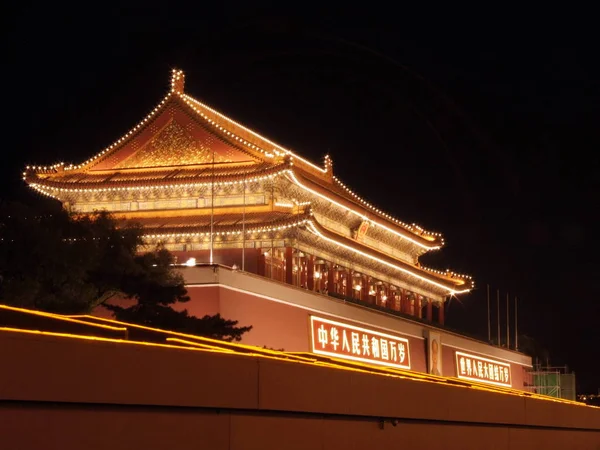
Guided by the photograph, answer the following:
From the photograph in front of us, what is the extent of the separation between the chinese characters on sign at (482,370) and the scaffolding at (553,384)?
132 inches

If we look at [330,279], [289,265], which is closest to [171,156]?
[289,265]

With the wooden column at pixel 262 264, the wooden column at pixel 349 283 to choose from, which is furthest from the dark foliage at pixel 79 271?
the wooden column at pixel 349 283

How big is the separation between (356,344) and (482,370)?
1286 centimetres

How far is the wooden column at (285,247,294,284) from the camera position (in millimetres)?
31766

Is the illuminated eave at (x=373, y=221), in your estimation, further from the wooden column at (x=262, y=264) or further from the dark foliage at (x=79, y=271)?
the dark foliage at (x=79, y=271)

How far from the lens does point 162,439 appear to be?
9.20m

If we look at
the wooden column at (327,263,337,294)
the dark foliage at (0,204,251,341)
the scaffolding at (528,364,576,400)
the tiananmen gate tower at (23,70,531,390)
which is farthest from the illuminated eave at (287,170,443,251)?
the dark foliage at (0,204,251,341)

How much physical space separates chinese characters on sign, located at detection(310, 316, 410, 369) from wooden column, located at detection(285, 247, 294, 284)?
8.80 ft

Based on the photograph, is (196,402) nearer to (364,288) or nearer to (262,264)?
(262,264)

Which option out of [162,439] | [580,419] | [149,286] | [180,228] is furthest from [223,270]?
[162,439]

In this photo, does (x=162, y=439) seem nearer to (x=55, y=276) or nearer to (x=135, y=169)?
(x=55, y=276)

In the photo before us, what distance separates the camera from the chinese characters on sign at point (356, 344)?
28688 mm

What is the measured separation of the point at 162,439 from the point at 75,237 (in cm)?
1192

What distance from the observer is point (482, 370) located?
41.6 m
